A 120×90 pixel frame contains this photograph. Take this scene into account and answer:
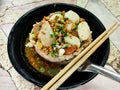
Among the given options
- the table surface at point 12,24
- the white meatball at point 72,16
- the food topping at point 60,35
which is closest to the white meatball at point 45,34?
the food topping at point 60,35

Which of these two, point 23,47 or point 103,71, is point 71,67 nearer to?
point 103,71

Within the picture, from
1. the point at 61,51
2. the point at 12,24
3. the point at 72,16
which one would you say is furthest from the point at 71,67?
the point at 12,24

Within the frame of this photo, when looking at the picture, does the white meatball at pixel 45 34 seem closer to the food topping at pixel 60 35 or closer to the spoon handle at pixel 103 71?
the food topping at pixel 60 35

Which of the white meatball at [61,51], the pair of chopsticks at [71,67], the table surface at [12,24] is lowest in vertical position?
the table surface at [12,24]

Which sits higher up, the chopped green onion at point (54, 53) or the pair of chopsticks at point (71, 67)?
the pair of chopsticks at point (71, 67)

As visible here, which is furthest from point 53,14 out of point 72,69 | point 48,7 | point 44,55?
point 72,69

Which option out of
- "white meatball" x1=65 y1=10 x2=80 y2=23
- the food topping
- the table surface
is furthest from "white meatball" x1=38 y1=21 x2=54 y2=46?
the table surface

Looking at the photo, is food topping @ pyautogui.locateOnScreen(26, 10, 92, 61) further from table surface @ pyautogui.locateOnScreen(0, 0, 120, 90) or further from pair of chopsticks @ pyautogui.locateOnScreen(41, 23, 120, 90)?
table surface @ pyautogui.locateOnScreen(0, 0, 120, 90)
